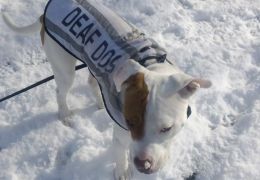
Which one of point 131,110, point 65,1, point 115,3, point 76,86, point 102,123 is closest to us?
point 131,110

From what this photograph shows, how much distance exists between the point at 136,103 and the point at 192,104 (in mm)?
1484

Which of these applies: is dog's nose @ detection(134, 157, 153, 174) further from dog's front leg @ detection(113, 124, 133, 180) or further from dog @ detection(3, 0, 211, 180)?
dog's front leg @ detection(113, 124, 133, 180)

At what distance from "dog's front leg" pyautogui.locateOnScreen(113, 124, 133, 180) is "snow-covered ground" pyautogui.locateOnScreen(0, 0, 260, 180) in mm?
96

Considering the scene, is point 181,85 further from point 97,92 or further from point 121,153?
point 97,92

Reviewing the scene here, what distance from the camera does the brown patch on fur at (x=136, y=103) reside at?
2472 mm

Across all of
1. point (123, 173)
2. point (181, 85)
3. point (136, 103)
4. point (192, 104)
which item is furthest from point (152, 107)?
point (192, 104)

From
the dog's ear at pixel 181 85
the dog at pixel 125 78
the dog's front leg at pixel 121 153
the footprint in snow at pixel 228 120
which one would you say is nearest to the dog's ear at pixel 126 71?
the dog at pixel 125 78

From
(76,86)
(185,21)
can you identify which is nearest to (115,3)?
(185,21)

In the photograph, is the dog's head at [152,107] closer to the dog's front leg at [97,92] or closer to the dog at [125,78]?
the dog at [125,78]

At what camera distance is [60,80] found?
356cm

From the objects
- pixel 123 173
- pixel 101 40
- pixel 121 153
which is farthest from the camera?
pixel 123 173

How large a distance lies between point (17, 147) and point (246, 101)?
6.44 ft

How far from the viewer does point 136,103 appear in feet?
8.15

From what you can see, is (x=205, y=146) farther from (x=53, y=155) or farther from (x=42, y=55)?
(x=42, y=55)
